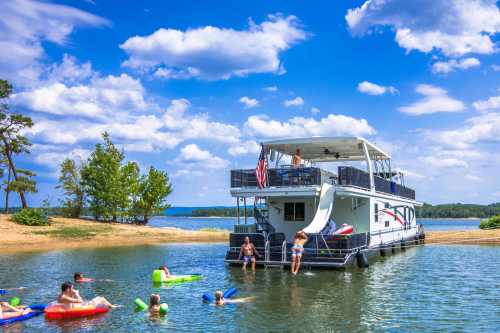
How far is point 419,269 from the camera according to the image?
24281mm

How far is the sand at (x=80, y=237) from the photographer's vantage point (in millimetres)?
37938

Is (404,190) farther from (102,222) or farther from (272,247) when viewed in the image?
(102,222)

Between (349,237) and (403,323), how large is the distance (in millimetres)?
9293

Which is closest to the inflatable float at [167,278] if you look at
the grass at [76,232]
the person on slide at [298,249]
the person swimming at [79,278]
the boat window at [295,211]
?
the person swimming at [79,278]

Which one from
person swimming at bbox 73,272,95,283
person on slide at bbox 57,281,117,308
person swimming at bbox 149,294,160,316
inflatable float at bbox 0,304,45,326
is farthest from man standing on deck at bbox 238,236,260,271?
inflatable float at bbox 0,304,45,326

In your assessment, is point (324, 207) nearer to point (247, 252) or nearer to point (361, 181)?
point (361, 181)

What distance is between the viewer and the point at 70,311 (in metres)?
14.9

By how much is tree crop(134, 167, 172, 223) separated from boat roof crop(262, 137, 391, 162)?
26742 mm

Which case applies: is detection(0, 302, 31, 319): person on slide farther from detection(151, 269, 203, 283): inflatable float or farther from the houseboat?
the houseboat

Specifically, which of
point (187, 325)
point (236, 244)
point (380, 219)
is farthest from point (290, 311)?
point (380, 219)

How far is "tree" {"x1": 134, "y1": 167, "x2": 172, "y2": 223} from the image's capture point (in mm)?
57156

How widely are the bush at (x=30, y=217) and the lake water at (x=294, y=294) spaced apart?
15.2m

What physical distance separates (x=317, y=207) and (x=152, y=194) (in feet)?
115

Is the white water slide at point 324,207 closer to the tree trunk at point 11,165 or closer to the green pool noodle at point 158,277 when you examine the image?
the green pool noodle at point 158,277
